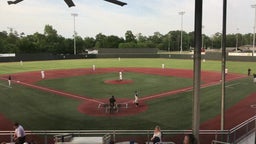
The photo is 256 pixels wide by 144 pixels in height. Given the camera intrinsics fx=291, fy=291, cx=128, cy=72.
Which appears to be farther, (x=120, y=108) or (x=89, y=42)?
(x=89, y=42)

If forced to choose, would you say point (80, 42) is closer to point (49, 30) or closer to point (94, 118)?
point (49, 30)

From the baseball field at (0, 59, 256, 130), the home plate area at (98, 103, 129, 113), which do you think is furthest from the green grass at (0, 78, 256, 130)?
the home plate area at (98, 103, 129, 113)

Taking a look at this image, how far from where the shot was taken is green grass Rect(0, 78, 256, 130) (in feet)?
60.5

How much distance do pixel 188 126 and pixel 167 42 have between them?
154173 millimetres

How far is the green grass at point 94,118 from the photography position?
60.5ft

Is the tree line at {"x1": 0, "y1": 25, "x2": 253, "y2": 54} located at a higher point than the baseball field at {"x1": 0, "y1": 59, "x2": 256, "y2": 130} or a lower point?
higher

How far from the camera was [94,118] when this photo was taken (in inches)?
786

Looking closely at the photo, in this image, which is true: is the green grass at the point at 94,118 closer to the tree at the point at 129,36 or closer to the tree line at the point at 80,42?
the tree line at the point at 80,42

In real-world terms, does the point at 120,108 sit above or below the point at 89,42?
below

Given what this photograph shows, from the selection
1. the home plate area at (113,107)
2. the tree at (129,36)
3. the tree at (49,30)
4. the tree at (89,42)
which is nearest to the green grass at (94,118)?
the home plate area at (113,107)

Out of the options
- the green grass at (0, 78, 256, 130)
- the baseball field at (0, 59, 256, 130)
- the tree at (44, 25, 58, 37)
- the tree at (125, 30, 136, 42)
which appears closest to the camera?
the green grass at (0, 78, 256, 130)

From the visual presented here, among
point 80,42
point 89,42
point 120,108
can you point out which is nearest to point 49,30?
point 80,42

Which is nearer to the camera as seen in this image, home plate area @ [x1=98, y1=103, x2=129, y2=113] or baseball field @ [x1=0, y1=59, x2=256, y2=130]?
baseball field @ [x1=0, y1=59, x2=256, y2=130]

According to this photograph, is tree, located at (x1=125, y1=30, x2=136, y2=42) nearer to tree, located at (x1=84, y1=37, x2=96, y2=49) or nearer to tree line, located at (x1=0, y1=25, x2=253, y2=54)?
tree line, located at (x1=0, y1=25, x2=253, y2=54)
